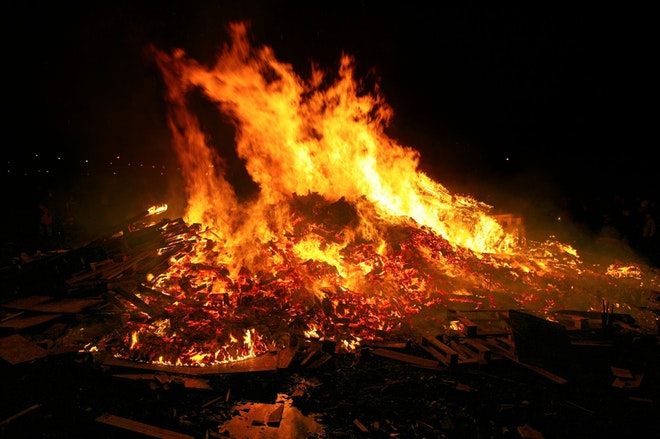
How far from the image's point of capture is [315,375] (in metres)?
6.48

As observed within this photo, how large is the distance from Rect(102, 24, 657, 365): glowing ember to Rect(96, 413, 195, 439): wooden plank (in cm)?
176

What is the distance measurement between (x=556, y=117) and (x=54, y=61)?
32.4m

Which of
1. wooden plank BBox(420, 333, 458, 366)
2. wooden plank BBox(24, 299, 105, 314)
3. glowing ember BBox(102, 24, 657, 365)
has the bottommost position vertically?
wooden plank BBox(420, 333, 458, 366)

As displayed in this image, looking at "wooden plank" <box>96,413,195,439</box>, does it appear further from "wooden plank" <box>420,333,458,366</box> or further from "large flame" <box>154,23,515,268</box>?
"large flame" <box>154,23,515,268</box>

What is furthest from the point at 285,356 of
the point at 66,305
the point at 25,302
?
the point at 25,302

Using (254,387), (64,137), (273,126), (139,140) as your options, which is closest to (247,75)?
(273,126)

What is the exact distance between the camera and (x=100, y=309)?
864 cm

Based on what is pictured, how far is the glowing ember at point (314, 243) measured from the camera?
825cm

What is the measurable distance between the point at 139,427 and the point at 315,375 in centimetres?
284

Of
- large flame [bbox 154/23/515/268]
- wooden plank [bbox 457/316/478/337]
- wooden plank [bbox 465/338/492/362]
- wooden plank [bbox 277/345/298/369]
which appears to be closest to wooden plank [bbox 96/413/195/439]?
wooden plank [bbox 277/345/298/369]

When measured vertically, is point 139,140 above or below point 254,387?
above

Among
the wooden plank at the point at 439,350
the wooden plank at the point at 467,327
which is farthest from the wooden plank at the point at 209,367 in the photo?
the wooden plank at the point at 467,327

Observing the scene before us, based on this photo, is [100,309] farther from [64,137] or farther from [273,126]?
[64,137]

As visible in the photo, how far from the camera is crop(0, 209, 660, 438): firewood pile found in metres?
5.18
